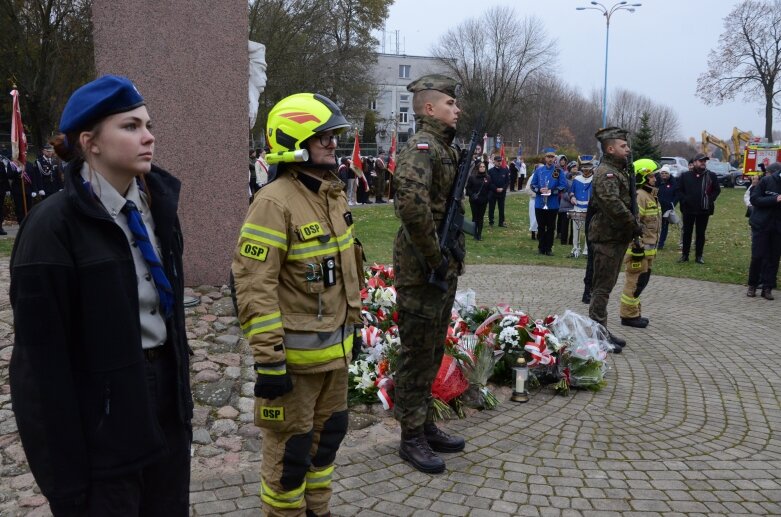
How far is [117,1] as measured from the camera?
23.8 ft

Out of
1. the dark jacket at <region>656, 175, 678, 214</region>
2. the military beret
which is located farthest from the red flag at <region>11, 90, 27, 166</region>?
the dark jacket at <region>656, 175, 678, 214</region>

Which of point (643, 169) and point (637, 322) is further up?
point (643, 169)

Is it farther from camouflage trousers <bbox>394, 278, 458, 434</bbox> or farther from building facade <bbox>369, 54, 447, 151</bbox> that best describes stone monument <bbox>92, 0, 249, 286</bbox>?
building facade <bbox>369, 54, 447, 151</bbox>

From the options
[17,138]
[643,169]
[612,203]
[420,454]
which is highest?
[17,138]

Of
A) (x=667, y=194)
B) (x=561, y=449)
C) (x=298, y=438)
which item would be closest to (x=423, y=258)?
(x=298, y=438)

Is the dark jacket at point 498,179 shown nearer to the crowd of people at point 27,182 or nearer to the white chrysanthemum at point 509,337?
the crowd of people at point 27,182

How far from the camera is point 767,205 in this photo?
10148 millimetres

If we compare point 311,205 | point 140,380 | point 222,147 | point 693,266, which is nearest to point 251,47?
point 222,147

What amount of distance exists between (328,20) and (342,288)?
144 feet

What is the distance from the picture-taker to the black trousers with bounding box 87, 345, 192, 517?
2.35m

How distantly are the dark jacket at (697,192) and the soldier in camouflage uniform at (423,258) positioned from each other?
1122cm

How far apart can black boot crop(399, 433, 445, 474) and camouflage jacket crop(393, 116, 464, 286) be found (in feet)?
3.57

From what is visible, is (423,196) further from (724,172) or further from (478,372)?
(724,172)

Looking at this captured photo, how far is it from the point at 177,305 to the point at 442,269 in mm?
1976
